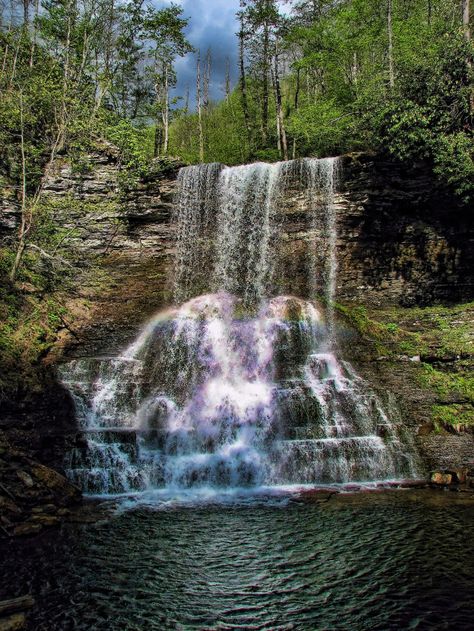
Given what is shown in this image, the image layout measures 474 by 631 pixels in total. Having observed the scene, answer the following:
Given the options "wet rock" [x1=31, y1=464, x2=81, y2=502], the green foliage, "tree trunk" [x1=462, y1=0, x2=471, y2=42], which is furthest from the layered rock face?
"wet rock" [x1=31, y1=464, x2=81, y2=502]

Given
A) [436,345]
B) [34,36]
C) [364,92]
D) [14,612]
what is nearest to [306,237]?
[436,345]

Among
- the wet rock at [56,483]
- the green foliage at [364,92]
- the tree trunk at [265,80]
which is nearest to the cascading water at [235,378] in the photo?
the wet rock at [56,483]

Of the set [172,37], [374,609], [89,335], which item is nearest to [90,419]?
[89,335]

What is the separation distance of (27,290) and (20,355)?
3.64 m

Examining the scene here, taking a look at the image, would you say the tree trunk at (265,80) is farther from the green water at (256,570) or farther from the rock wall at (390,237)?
the green water at (256,570)

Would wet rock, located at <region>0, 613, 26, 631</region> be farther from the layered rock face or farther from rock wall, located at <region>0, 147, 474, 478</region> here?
the layered rock face

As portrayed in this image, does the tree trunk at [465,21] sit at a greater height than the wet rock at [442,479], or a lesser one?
greater

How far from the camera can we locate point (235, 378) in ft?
43.5

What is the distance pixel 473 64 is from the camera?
55.1 feet

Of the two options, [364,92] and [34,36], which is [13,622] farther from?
[364,92]

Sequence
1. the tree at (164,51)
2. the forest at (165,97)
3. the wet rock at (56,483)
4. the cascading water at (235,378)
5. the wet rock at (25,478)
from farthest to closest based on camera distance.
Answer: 1. the tree at (164,51)
2. the forest at (165,97)
3. the cascading water at (235,378)
4. the wet rock at (56,483)
5. the wet rock at (25,478)

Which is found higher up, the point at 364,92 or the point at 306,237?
the point at 364,92

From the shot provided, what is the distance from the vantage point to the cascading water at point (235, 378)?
9.97 meters

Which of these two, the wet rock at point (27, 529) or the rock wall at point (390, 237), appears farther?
the rock wall at point (390, 237)
